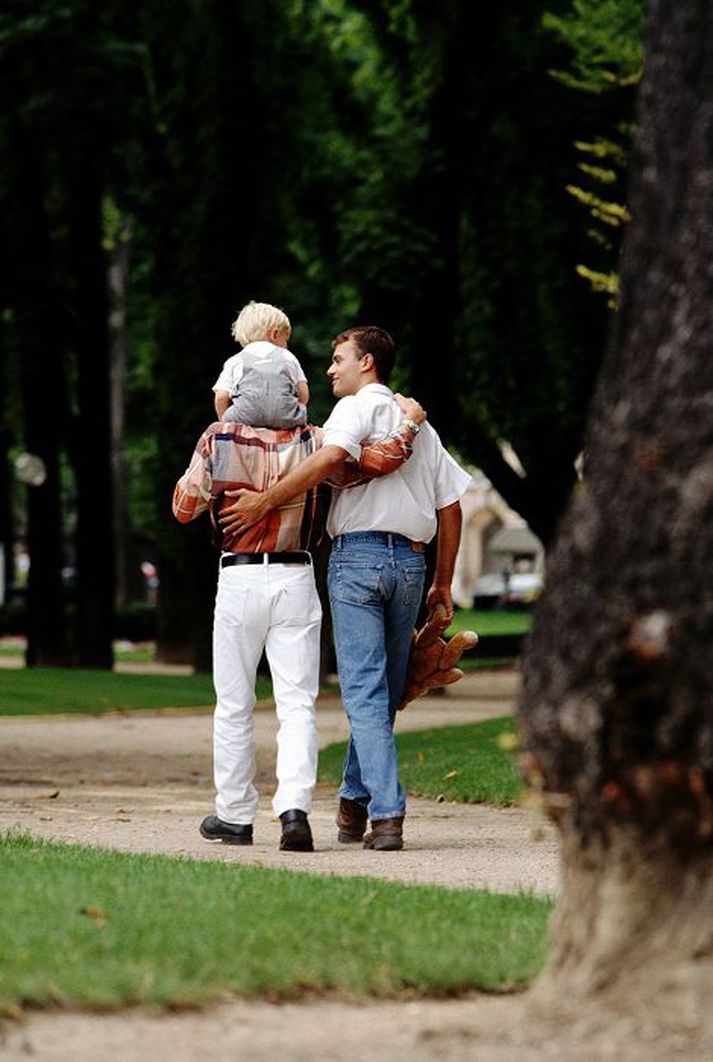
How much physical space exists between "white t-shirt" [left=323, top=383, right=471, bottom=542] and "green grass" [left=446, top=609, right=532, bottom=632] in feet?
142

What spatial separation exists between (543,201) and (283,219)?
3.16 meters

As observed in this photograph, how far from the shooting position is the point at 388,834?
934 cm

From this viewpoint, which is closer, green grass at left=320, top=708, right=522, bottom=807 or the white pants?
the white pants

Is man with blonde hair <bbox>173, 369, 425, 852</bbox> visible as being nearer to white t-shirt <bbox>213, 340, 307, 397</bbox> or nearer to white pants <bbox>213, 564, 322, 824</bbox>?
white pants <bbox>213, 564, 322, 824</bbox>

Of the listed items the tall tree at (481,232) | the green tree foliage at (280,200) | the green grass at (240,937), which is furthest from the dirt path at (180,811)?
the green tree foliage at (280,200)

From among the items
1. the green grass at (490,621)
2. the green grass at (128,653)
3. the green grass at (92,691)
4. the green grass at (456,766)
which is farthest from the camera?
the green grass at (490,621)

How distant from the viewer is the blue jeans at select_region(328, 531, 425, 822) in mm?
9266

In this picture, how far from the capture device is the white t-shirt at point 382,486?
927cm

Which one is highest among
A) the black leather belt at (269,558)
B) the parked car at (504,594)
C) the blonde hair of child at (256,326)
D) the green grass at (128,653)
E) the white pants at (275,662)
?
Result: the blonde hair of child at (256,326)

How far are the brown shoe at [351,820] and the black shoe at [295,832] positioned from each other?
504 mm

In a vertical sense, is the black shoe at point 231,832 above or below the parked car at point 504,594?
above

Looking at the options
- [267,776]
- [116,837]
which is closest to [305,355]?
[267,776]

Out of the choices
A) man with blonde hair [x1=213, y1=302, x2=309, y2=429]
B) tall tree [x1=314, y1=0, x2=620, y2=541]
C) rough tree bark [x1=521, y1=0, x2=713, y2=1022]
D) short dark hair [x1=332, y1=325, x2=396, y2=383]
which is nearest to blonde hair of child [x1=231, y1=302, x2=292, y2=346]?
man with blonde hair [x1=213, y1=302, x2=309, y2=429]

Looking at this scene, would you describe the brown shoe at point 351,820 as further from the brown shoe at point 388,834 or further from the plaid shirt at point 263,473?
the plaid shirt at point 263,473
